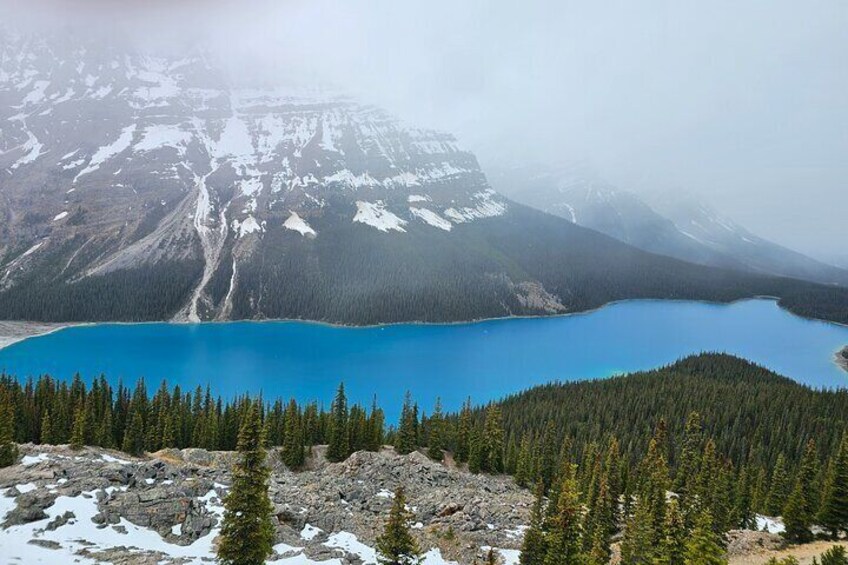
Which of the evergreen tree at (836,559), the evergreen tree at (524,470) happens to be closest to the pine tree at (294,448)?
the evergreen tree at (524,470)

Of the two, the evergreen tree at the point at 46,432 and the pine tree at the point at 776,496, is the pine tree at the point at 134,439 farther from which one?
the pine tree at the point at 776,496

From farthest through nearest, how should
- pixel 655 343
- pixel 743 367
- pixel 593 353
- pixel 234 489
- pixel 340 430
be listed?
pixel 655 343 < pixel 593 353 < pixel 743 367 < pixel 340 430 < pixel 234 489

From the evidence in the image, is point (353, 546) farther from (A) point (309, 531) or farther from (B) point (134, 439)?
(B) point (134, 439)

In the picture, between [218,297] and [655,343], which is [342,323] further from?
[655,343]

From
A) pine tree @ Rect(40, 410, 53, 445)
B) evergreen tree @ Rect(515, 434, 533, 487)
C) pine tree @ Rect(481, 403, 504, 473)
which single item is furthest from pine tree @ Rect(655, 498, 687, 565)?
pine tree @ Rect(40, 410, 53, 445)

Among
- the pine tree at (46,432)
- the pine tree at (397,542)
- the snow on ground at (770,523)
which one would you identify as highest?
the pine tree at (397,542)

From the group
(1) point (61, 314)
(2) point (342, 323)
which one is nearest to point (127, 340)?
(1) point (61, 314)
